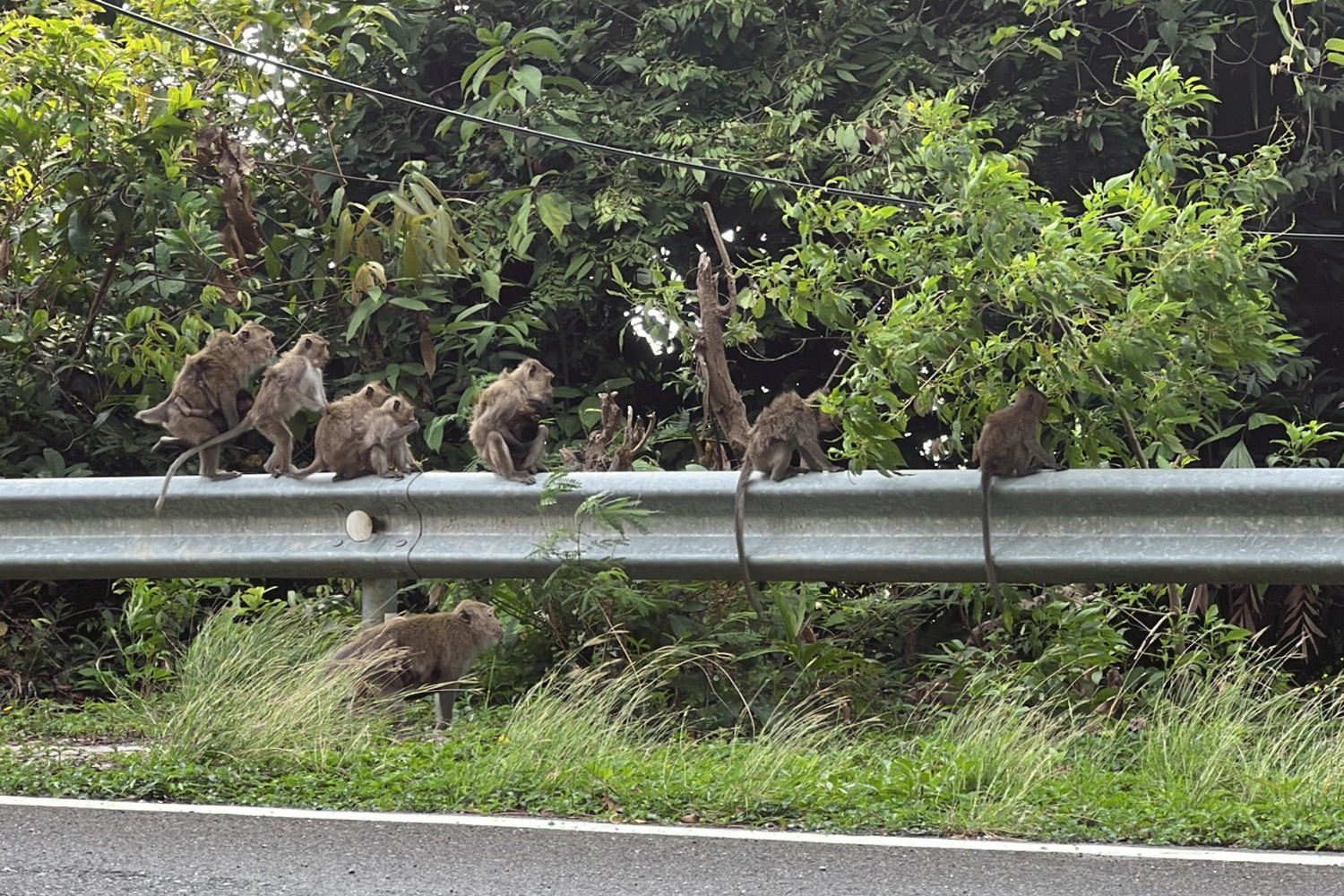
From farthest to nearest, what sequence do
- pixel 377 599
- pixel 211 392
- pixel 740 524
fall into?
pixel 211 392 → pixel 377 599 → pixel 740 524

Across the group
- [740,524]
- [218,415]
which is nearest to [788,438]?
[740,524]

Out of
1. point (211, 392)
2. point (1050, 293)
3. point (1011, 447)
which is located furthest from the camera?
point (211, 392)

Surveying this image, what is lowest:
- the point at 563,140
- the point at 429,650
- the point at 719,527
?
the point at 429,650

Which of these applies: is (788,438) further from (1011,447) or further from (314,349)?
(314,349)

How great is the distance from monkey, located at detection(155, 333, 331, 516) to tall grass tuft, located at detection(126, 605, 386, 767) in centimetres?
124

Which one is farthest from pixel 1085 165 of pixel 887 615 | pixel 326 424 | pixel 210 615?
pixel 210 615

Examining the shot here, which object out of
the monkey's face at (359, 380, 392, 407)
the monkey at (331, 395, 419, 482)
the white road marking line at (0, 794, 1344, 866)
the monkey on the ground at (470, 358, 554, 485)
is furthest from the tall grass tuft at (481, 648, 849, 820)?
the monkey's face at (359, 380, 392, 407)

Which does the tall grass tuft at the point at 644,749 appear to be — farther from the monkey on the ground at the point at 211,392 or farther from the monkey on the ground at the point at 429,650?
the monkey on the ground at the point at 211,392

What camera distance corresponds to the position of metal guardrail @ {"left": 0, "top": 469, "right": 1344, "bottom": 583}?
611cm

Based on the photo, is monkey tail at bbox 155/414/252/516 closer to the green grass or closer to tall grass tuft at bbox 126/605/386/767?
tall grass tuft at bbox 126/605/386/767

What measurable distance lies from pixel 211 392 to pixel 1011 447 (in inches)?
161

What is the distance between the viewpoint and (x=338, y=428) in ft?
25.9

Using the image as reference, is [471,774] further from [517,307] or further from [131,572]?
[517,307]

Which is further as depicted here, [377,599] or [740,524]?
[377,599]
